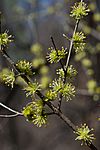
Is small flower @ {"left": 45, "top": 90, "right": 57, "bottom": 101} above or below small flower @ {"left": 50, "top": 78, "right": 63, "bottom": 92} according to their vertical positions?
below

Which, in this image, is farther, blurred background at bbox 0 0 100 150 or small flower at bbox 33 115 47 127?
blurred background at bbox 0 0 100 150

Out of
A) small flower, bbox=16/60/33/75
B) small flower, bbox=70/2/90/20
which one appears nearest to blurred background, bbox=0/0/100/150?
small flower, bbox=16/60/33/75

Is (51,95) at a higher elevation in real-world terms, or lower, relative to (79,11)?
lower

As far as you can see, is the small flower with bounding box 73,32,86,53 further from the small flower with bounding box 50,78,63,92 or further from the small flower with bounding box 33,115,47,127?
the small flower with bounding box 33,115,47,127

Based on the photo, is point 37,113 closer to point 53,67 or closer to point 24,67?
point 24,67

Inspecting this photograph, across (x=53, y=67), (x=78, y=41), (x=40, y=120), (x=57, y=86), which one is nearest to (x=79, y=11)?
(x=78, y=41)

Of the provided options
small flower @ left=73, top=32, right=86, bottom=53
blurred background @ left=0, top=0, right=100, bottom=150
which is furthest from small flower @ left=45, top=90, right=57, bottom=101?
blurred background @ left=0, top=0, right=100, bottom=150

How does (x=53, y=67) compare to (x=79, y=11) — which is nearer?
A: (x=79, y=11)

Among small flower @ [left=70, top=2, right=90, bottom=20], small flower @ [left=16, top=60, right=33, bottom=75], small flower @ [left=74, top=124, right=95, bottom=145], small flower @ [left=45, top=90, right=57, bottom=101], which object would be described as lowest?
small flower @ [left=74, top=124, right=95, bottom=145]
